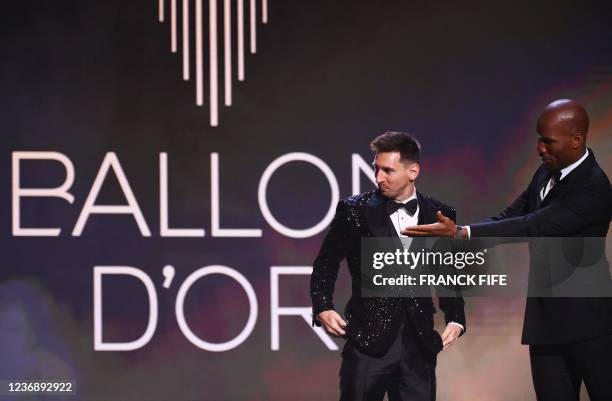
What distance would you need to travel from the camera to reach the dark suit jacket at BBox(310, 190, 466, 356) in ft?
10.3

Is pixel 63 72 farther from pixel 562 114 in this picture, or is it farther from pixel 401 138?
pixel 562 114

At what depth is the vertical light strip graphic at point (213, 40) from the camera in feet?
15.2

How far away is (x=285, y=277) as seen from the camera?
4.70 metres

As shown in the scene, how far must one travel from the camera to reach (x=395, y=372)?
3.19 metres

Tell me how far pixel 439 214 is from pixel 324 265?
506 mm

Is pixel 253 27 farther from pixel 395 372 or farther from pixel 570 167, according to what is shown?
pixel 395 372

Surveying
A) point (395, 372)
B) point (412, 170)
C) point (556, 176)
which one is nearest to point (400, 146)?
point (412, 170)

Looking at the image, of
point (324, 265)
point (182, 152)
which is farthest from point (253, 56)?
point (324, 265)

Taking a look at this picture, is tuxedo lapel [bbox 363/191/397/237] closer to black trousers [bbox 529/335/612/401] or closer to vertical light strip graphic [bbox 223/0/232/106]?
black trousers [bbox 529/335/612/401]

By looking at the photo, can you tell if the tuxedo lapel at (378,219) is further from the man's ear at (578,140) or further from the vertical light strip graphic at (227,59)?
the vertical light strip graphic at (227,59)

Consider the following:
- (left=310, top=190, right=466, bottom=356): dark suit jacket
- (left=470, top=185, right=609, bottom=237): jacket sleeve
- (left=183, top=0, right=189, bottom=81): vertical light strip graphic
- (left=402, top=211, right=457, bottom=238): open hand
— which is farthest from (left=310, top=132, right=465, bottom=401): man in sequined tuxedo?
(left=183, top=0, right=189, bottom=81): vertical light strip graphic

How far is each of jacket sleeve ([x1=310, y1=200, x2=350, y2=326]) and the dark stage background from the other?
4.60ft

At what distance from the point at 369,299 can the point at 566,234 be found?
824 millimetres

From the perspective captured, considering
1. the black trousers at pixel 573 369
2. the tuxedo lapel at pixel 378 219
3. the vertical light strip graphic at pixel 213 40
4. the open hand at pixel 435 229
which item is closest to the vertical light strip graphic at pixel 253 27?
the vertical light strip graphic at pixel 213 40
